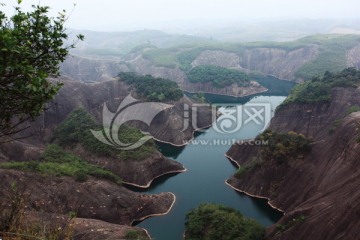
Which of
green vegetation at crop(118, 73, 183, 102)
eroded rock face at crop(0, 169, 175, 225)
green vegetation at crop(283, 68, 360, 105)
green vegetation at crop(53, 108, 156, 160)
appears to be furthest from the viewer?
green vegetation at crop(118, 73, 183, 102)

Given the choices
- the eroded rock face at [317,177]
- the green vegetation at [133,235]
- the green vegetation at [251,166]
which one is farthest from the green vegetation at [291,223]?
the green vegetation at [251,166]

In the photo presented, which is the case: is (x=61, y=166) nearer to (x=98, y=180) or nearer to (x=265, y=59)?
(x=98, y=180)

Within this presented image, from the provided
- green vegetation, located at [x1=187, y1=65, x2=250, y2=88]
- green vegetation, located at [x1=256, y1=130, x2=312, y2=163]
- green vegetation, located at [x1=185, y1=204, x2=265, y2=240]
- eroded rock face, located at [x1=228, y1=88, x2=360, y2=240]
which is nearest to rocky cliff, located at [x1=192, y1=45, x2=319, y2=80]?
green vegetation, located at [x1=187, y1=65, x2=250, y2=88]

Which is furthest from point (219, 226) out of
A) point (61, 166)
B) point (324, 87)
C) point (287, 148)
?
point (324, 87)

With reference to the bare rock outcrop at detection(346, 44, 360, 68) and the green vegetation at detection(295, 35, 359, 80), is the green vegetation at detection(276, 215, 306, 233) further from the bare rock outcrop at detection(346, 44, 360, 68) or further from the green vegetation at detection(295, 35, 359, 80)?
the bare rock outcrop at detection(346, 44, 360, 68)

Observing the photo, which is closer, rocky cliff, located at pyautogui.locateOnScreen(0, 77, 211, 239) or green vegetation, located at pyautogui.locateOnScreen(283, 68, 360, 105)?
rocky cliff, located at pyautogui.locateOnScreen(0, 77, 211, 239)

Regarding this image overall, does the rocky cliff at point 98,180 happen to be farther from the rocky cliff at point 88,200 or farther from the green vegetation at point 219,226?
the green vegetation at point 219,226

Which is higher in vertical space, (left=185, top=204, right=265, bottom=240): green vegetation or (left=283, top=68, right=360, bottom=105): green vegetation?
(left=283, top=68, right=360, bottom=105): green vegetation
